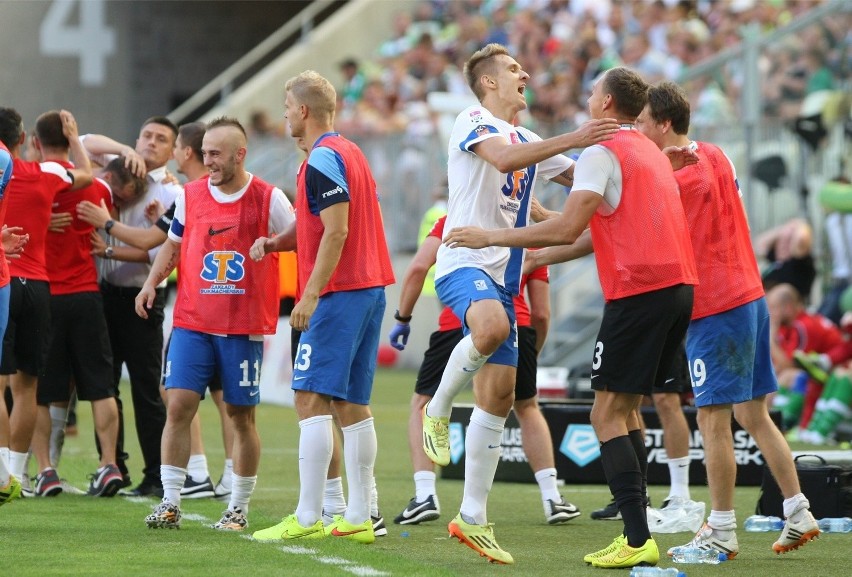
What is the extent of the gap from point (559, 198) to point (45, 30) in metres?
15.5

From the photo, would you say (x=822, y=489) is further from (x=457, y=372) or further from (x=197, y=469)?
(x=197, y=469)

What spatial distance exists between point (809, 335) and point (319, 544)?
843 cm

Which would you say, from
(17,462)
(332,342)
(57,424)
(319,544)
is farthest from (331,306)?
(57,424)

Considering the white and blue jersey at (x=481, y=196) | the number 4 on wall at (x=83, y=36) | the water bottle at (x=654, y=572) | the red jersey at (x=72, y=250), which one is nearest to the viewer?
the water bottle at (x=654, y=572)

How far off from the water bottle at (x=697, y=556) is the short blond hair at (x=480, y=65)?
7.75ft

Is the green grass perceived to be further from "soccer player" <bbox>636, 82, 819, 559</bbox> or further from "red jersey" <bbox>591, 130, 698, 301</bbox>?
"red jersey" <bbox>591, 130, 698, 301</bbox>

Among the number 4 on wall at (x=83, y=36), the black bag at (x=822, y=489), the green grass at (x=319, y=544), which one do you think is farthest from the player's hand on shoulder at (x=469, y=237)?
the number 4 on wall at (x=83, y=36)

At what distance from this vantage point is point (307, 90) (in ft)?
24.3

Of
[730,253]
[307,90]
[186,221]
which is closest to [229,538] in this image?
[186,221]

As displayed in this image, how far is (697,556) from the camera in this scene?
7.01 m

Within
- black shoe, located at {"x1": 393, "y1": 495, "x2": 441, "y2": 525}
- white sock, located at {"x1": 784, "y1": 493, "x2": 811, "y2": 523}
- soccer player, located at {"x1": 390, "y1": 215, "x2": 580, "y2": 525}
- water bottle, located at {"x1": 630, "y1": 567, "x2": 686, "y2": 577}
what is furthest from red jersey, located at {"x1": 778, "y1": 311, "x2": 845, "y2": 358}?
water bottle, located at {"x1": 630, "y1": 567, "x2": 686, "y2": 577}

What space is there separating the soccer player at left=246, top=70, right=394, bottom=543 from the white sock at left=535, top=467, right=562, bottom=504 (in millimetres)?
1464

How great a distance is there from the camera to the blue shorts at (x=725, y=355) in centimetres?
713

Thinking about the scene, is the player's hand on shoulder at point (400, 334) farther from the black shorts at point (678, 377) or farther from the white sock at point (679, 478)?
the white sock at point (679, 478)
